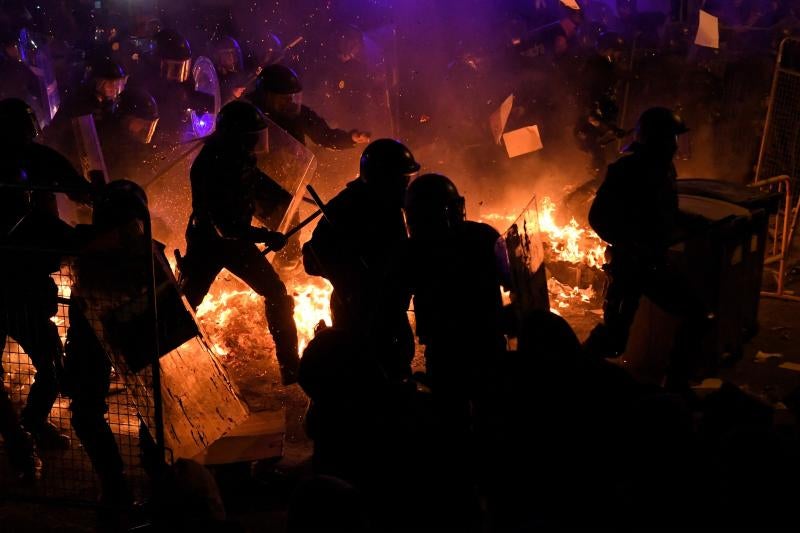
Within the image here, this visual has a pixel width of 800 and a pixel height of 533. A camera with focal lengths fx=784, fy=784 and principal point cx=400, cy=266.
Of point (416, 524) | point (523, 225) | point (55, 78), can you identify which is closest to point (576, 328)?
point (523, 225)

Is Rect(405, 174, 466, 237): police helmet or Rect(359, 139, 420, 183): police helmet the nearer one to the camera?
Rect(405, 174, 466, 237): police helmet

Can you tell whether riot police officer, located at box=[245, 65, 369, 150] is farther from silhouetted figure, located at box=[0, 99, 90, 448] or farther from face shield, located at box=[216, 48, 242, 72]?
face shield, located at box=[216, 48, 242, 72]

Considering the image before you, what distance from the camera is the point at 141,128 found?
29.3 ft

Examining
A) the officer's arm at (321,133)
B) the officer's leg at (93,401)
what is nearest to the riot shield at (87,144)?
the officer's arm at (321,133)

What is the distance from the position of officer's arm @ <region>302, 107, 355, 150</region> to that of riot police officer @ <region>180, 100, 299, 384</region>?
1.80 m

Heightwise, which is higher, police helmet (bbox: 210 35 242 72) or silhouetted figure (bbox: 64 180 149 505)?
police helmet (bbox: 210 35 242 72)

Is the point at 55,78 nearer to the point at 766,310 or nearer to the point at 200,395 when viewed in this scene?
the point at 200,395

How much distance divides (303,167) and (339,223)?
191cm

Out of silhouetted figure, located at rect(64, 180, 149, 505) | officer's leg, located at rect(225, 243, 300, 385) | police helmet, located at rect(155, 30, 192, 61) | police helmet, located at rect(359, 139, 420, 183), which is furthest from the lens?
police helmet, located at rect(155, 30, 192, 61)

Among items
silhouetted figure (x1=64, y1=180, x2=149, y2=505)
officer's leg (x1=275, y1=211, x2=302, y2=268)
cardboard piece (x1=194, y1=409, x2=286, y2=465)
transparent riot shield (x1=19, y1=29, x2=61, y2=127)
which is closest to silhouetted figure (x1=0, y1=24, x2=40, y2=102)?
transparent riot shield (x1=19, y1=29, x2=61, y2=127)

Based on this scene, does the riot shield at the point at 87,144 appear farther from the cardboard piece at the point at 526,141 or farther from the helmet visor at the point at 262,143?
the cardboard piece at the point at 526,141

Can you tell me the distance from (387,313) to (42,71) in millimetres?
7405

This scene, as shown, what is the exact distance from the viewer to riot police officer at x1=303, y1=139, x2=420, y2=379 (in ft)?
16.7

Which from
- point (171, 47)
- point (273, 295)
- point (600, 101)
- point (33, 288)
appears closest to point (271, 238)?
point (273, 295)
